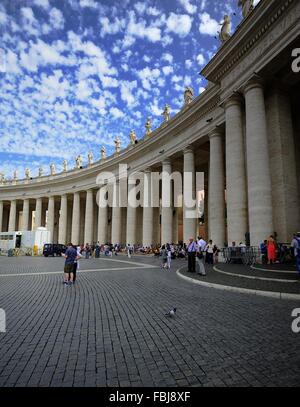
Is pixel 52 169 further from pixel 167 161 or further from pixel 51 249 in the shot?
pixel 167 161

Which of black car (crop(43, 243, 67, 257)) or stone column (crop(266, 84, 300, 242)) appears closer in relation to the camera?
stone column (crop(266, 84, 300, 242))

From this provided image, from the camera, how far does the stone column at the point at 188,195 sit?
95.9 feet

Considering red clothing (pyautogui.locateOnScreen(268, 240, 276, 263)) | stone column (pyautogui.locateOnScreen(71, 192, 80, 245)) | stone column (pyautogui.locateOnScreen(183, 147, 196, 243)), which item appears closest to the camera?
red clothing (pyautogui.locateOnScreen(268, 240, 276, 263))

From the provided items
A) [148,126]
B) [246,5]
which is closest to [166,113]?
[148,126]

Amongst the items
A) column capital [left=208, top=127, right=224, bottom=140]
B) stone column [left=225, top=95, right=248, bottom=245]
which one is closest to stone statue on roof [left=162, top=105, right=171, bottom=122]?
column capital [left=208, top=127, right=224, bottom=140]

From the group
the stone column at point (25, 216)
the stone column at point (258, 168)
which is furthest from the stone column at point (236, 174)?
the stone column at point (25, 216)

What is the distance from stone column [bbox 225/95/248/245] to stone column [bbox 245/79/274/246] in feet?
5.19

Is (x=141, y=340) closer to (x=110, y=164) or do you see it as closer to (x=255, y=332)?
(x=255, y=332)

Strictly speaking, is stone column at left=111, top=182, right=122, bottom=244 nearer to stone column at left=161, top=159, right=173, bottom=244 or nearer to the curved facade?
stone column at left=161, top=159, right=173, bottom=244

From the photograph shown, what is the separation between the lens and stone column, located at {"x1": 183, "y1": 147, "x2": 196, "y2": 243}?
2923 centimetres

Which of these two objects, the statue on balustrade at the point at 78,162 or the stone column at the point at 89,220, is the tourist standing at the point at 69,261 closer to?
the stone column at the point at 89,220

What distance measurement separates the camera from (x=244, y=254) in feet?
55.3

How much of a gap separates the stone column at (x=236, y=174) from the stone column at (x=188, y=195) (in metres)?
8.95
